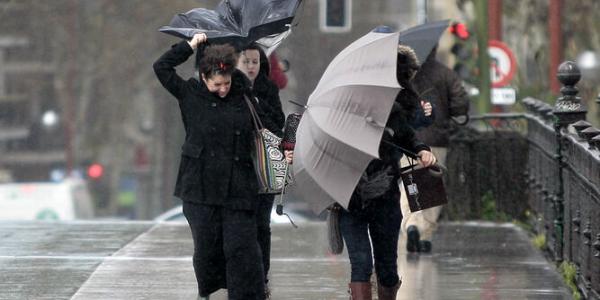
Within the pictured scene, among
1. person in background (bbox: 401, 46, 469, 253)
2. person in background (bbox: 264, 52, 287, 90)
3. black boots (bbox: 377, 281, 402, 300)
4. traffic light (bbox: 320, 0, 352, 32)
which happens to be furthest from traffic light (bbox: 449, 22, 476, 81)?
black boots (bbox: 377, 281, 402, 300)

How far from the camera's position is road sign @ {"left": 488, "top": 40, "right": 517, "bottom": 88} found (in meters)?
22.2

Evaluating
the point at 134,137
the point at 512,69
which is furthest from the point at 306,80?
the point at 512,69

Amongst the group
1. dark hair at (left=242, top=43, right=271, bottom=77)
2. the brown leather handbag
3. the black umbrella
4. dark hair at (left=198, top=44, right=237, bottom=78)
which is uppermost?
the black umbrella

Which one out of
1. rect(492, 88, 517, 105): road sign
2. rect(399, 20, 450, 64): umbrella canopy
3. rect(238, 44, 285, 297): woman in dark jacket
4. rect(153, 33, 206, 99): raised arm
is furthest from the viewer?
rect(492, 88, 517, 105): road sign

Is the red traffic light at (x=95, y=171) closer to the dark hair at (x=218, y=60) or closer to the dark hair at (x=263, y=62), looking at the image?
the dark hair at (x=263, y=62)

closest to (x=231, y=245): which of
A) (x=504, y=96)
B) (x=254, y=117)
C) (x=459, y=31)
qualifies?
(x=254, y=117)

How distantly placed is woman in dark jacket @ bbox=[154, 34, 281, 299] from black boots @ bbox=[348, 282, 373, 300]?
490 mm

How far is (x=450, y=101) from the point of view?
11.8 metres

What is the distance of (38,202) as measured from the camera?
27656 millimetres

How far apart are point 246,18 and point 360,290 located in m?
1.99

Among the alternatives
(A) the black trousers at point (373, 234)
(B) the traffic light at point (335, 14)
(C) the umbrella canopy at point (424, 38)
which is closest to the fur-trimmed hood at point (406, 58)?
(A) the black trousers at point (373, 234)

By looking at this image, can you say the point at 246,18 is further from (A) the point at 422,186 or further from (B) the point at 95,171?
(B) the point at 95,171

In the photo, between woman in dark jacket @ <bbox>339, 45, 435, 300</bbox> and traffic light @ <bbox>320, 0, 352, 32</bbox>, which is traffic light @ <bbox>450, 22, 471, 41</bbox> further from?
woman in dark jacket @ <bbox>339, 45, 435, 300</bbox>

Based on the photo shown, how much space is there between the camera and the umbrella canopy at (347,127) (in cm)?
768
